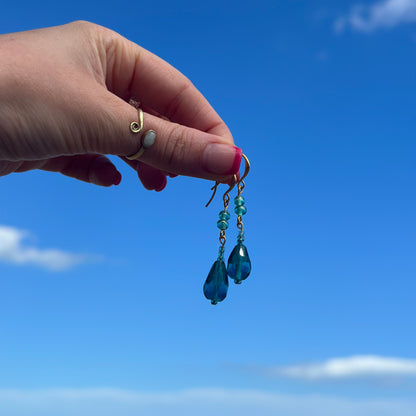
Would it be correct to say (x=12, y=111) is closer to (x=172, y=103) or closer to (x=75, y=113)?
(x=75, y=113)

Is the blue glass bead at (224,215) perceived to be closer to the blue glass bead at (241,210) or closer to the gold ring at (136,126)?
the blue glass bead at (241,210)

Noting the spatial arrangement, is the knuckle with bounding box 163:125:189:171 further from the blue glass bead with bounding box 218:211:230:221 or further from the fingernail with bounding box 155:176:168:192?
the fingernail with bounding box 155:176:168:192

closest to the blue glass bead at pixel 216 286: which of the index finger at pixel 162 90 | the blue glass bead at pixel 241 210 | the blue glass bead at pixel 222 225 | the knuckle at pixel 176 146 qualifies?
the blue glass bead at pixel 222 225

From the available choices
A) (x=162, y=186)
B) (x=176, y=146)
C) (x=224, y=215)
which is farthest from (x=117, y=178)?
(x=176, y=146)

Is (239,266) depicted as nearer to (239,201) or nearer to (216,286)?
(216,286)

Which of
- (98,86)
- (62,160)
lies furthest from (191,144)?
(62,160)
